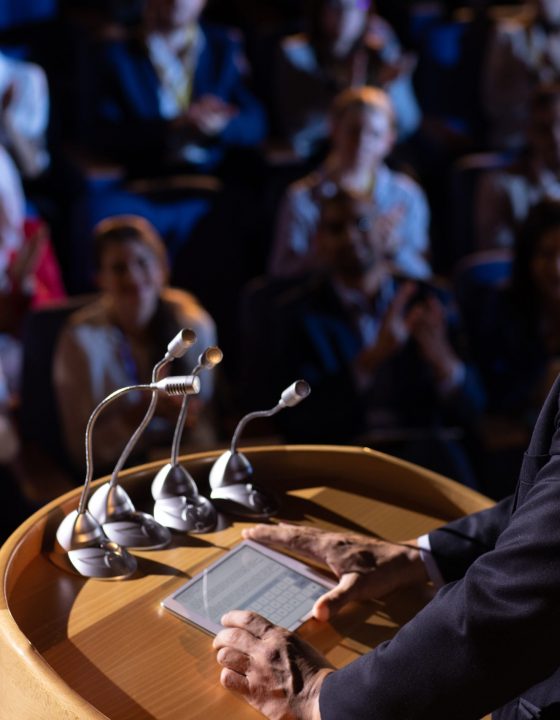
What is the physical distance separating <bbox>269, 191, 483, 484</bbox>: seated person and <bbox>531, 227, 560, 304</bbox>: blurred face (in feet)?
0.46

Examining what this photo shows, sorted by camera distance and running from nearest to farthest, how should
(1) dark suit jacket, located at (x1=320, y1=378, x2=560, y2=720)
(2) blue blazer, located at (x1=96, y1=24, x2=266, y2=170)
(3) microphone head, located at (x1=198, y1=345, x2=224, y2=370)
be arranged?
(1) dark suit jacket, located at (x1=320, y1=378, x2=560, y2=720) → (3) microphone head, located at (x1=198, y1=345, x2=224, y2=370) → (2) blue blazer, located at (x1=96, y1=24, x2=266, y2=170)

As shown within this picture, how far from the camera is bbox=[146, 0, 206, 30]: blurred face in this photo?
5.15 feet

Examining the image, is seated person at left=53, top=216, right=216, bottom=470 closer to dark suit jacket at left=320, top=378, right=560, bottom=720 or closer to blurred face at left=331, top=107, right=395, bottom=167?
blurred face at left=331, top=107, right=395, bottom=167

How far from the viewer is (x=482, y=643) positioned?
0.47 m

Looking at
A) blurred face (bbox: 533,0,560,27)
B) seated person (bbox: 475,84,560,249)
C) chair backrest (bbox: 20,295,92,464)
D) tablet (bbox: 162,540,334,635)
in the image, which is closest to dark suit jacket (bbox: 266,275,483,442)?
chair backrest (bbox: 20,295,92,464)

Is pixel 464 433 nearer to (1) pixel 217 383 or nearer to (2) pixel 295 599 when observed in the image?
(1) pixel 217 383

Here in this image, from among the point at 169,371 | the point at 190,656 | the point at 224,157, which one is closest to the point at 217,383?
the point at 169,371

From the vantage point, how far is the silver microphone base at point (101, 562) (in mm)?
581

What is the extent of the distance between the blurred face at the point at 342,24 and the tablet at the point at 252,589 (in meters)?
1.27

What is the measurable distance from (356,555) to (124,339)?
2.08 ft

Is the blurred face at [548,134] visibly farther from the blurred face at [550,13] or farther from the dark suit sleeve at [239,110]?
the dark suit sleeve at [239,110]

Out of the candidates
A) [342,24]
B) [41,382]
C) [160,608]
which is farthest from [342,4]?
[160,608]

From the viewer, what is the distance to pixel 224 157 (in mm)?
1702

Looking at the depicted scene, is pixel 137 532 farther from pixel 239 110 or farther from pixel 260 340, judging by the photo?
pixel 239 110
